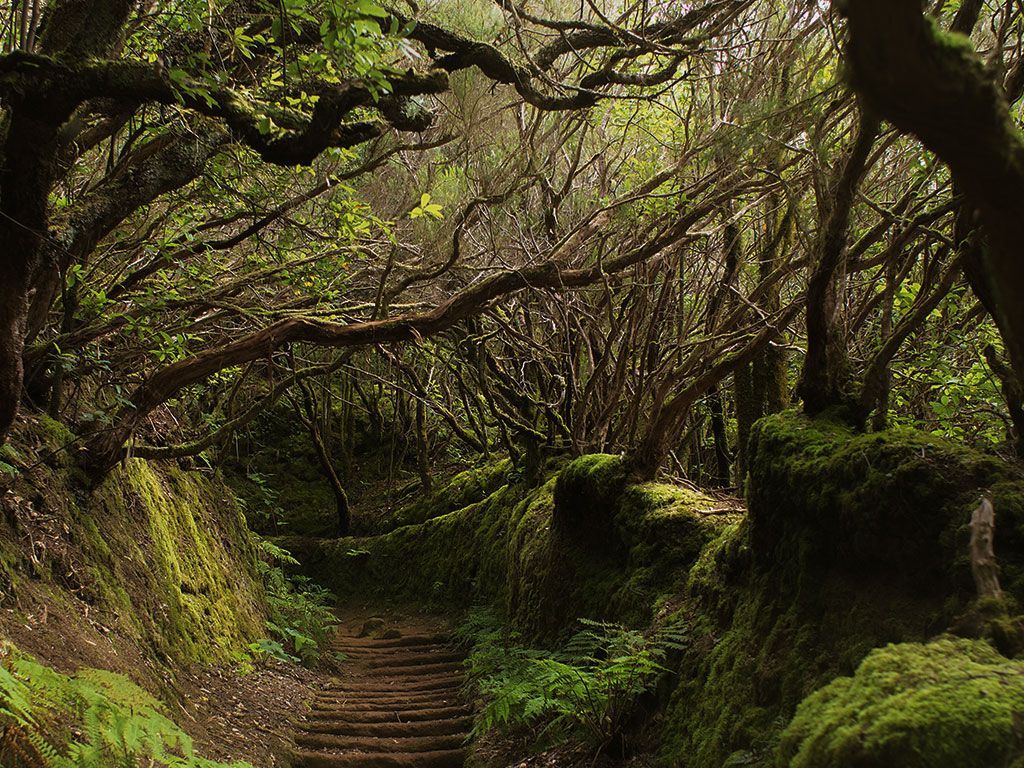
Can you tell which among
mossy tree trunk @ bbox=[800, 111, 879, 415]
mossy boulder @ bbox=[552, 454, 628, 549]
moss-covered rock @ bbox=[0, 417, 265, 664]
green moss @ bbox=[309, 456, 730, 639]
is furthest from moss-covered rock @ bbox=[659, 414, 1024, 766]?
moss-covered rock @ bbox=[0, 417, 265, 664]

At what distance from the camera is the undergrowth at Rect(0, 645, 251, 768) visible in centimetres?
277

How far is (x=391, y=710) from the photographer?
7.81 m

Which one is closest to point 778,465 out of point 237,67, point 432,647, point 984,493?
point 984,493

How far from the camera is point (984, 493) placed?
9.81 ft

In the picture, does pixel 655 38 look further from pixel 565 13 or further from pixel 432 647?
pixel 432 647

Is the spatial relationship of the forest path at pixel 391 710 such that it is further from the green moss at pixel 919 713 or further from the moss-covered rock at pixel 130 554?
the green moss at pixel 919 713

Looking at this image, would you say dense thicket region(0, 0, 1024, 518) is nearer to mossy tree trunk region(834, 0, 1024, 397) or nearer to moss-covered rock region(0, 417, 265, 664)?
mossy tree trunk region(834, 0, 1024, 397)

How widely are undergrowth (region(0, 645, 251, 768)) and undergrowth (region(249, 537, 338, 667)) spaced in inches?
177

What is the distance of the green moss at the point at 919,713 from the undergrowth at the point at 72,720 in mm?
2705

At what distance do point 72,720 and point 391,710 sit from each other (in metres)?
4.84

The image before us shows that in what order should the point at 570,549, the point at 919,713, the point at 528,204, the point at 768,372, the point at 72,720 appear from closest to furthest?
the point at 919,713 → the point at 72,720 → the point at 768,372 → the point at 570,549 → the point at 528,204

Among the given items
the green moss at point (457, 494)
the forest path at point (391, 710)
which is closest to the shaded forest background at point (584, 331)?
the forest path at point (391, 710)

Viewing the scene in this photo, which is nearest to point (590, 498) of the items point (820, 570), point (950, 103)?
point (820, 570)

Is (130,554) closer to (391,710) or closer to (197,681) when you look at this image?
(197,681)
